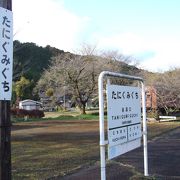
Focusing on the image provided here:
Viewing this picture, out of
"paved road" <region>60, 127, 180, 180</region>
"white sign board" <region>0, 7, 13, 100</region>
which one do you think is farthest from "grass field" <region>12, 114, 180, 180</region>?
"white sign board" <region>0, 7, 13, 100</region>

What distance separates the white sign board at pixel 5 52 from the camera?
5.13 m

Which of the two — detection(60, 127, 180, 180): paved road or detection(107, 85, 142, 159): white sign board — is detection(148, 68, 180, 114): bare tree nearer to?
detection(60, 127, 180, 180): paved road

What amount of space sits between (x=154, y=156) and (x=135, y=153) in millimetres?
744

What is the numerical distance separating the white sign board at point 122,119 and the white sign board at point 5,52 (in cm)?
236

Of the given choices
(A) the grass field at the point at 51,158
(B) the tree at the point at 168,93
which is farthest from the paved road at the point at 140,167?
(B) the tree at the point at 168,93

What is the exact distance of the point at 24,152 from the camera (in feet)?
45.1

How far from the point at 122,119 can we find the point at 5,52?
3.16 m

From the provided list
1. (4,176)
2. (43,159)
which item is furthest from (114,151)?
(43,159)

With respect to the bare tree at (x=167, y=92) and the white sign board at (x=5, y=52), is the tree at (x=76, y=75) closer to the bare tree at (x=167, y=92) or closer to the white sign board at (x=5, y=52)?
the bare tree at (x=167, y=92)

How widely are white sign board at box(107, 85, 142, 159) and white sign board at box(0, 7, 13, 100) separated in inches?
92.9

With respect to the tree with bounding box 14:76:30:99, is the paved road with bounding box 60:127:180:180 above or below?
below

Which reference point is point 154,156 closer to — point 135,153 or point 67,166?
point 135,153

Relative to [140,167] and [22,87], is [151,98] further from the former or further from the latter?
[22,87]

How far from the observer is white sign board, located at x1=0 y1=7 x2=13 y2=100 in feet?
16.8
